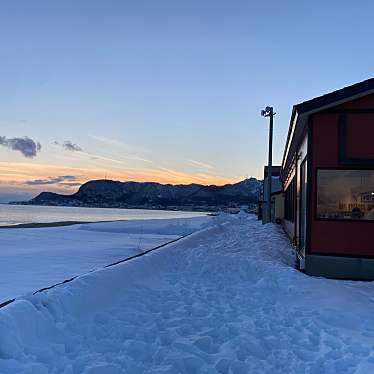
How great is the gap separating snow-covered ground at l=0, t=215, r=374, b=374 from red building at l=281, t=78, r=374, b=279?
0.87 meters

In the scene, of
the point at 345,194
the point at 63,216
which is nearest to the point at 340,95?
the point at 345,194

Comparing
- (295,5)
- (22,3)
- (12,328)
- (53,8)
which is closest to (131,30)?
(53,8)

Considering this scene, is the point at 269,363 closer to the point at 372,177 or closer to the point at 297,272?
the point at 297,272

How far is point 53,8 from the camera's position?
1535 centimetres

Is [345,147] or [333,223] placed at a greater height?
[345,147]

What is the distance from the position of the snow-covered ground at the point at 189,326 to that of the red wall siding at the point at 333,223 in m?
1.06

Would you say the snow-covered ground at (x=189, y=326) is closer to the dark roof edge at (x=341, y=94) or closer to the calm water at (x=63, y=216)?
the dark roof edge at (x=341, y=94)

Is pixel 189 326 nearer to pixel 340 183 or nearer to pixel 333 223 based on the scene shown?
pixel 333 223

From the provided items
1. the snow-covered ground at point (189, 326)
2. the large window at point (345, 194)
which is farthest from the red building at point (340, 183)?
the snow-covered ground at point (189, 326)

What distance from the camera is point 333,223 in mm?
9453

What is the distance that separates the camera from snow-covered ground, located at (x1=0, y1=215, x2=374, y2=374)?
14.5 feet

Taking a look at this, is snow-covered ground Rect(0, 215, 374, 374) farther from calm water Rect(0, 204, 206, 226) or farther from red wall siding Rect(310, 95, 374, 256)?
calm water Rect(0, 204, 206, 226)

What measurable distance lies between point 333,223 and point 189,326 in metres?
5.18

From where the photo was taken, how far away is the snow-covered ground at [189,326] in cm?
441
